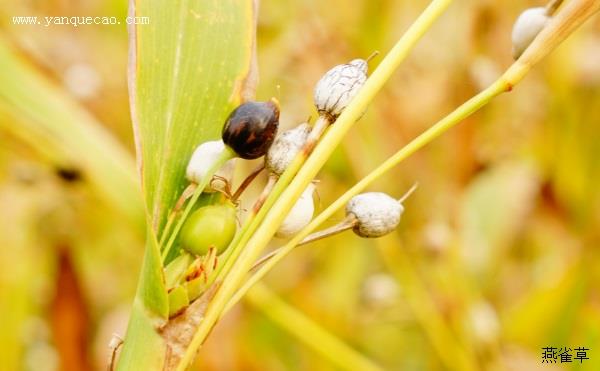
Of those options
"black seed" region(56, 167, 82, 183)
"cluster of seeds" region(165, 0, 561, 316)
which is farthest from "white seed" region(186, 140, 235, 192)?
"black seed" region(56, 167, 82, 183)

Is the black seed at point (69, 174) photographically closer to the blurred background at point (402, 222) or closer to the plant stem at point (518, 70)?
the blurred background at point (402, 222)

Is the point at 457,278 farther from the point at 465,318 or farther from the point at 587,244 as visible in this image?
the point at 587,244

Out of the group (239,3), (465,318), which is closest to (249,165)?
(465,318)

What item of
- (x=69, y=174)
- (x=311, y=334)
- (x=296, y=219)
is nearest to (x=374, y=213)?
(x=296, y=219)

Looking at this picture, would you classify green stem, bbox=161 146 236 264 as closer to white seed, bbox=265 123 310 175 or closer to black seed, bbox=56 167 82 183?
white seed, bbox=265 123 310 175

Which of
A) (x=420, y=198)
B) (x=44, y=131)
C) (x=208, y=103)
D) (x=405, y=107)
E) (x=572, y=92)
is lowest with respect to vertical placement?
(x=208, y=103)

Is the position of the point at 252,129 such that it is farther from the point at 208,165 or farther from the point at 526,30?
the point at 526,30

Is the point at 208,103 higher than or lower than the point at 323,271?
lower

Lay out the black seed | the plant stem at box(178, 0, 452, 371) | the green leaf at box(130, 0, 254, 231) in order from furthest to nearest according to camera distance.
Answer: the black seed
the green leaf at box(130, 0, 254, 231)
the plant stem at box(178, 0, 452, 371)
